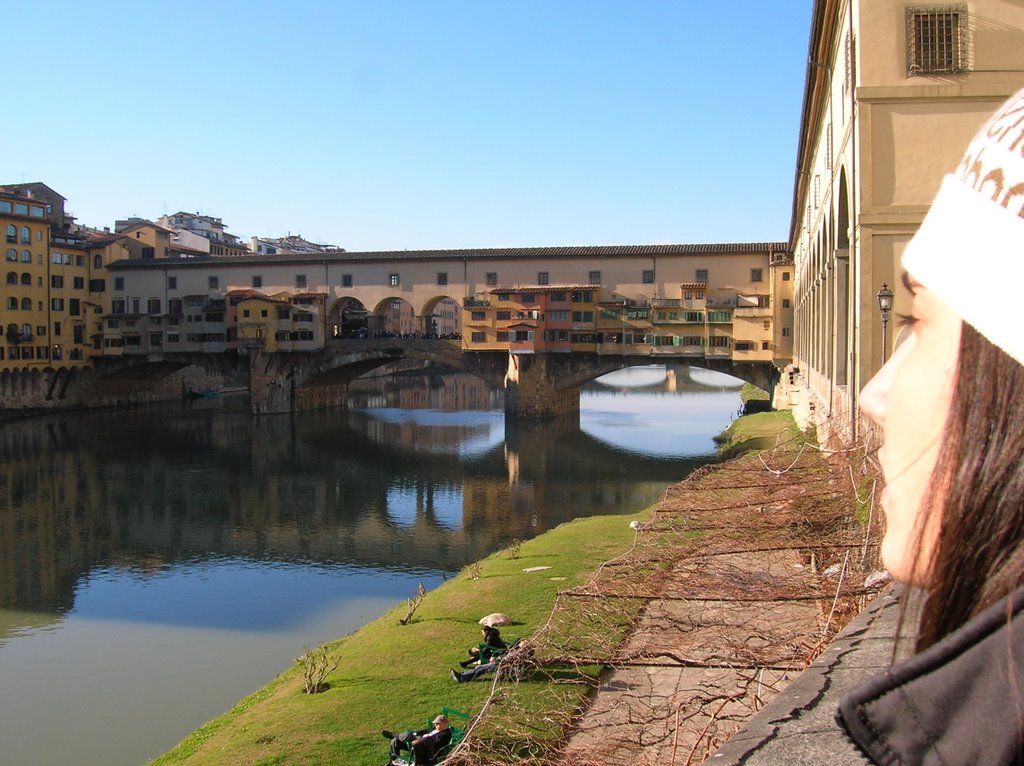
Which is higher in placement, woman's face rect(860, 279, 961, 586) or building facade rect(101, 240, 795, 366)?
building facade rect(101, 240, 795, 366)

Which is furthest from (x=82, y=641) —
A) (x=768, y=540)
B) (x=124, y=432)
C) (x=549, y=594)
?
(x=124, y=432)

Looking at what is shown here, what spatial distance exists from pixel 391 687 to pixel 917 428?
27.8ft

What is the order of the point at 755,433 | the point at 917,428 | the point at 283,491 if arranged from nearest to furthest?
1. the point at 917,428
2. the point at 283,491
3. the point at 755,433

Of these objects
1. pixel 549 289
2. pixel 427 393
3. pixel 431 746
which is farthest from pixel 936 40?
pixel 427 393

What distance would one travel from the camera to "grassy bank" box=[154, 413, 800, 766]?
7488 millimetres

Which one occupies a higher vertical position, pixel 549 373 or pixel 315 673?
pixel 549 373

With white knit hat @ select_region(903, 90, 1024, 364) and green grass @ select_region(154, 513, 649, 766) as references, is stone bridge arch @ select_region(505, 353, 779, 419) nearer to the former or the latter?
green grass @ select_region(154, 513, 649, 766)

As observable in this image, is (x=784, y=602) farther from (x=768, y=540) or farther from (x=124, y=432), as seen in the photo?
(x=124, y=432)

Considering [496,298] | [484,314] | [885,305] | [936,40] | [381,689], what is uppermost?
[936,40]

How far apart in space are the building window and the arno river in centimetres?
1107

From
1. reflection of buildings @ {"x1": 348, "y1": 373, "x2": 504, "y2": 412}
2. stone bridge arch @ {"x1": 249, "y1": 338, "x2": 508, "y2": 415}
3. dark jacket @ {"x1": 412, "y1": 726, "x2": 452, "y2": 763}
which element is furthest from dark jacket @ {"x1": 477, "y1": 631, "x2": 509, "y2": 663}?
reflection of buildings @ {"x1": 348, "y1": 373, "x2": 504, "y2": 412}

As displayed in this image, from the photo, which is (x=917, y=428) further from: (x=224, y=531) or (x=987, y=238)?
(x=224, y=531)

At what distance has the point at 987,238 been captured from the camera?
861 millimetres

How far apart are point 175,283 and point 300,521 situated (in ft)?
97.0
